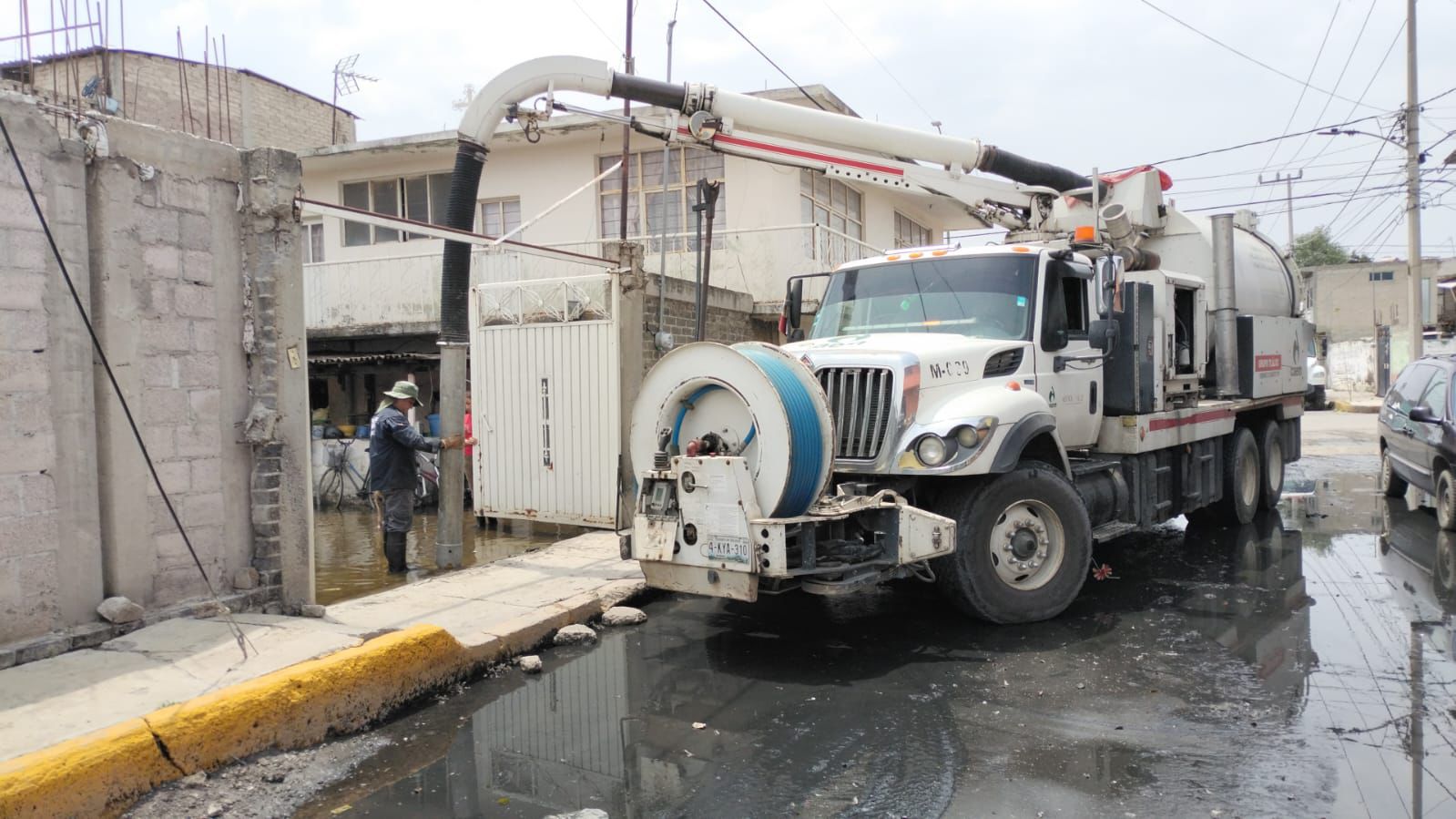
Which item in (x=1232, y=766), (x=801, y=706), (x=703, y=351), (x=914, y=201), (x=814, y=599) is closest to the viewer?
Result: (x=1232, y=766)

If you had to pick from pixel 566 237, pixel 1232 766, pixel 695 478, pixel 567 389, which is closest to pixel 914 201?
pixel 566 237

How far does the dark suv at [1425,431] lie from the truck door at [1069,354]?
3.90 m

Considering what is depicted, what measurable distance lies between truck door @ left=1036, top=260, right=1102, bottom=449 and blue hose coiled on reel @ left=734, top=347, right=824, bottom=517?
7.00ft

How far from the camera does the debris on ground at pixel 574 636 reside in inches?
260

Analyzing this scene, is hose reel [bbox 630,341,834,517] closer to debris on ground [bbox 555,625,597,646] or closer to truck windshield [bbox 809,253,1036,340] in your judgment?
debris on ground [bbox 555,625,597,646]

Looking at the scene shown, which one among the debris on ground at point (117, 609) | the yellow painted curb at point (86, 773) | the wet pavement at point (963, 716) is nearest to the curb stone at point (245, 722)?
the yellow painted curb at point (86, 773)

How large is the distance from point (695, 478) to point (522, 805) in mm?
2235

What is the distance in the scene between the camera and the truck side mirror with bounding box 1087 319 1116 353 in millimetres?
7559

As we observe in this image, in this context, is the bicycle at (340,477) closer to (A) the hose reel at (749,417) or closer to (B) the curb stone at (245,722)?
(B) the curb stone at (245,722)

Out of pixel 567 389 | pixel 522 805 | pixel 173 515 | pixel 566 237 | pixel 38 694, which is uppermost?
pixel 566 237

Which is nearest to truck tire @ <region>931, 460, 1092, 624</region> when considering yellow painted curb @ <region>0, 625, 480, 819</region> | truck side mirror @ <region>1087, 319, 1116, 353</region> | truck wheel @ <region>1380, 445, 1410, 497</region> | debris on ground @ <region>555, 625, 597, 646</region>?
truck side mirror @ <region>1087, 319, 1116, 353</region>

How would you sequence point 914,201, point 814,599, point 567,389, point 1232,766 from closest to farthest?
point 1232,766 → point 814,599 → point 567,389 → point 914,201

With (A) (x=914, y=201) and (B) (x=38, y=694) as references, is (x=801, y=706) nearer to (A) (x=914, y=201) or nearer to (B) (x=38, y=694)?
(B) (x=38, y=694)

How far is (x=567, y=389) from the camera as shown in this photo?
10.3 metres
